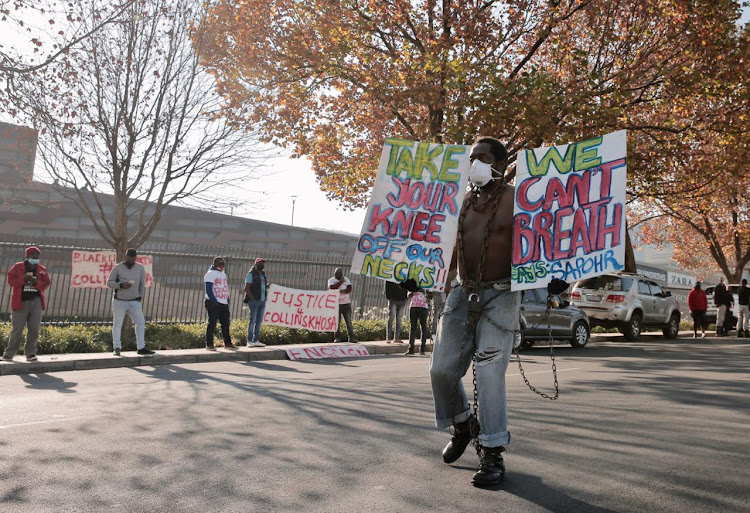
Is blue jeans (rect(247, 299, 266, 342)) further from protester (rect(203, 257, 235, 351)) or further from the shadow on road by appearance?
the shadow on road

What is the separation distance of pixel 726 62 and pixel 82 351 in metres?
15.5

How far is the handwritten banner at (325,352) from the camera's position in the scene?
1462 centimetres

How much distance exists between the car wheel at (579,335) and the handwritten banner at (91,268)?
1101cm

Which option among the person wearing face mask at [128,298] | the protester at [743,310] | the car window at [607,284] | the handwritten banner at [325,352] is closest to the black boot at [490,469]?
the person wearing face mask at [128,298]

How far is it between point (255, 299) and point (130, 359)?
11.6 ft

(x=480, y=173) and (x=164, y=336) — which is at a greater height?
(x=480, y=173)

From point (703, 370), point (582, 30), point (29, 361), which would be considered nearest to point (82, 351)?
point (29, 361)

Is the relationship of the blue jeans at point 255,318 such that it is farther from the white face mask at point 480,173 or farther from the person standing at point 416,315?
the white face mask at point 480,173

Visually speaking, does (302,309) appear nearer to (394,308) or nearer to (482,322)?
(394,308)

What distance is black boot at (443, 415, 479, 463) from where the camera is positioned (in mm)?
4910

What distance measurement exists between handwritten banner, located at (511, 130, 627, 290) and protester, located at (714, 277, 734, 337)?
22797 millimetres

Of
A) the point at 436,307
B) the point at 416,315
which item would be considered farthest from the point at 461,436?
the point at 436,307

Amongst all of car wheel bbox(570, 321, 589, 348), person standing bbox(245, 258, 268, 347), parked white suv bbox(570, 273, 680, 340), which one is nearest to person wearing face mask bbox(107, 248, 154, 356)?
person standing bbox(245, 258, 268, 347)

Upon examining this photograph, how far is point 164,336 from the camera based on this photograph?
15.4m
